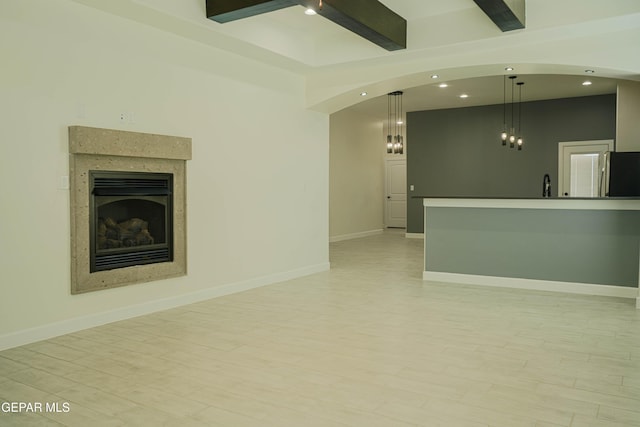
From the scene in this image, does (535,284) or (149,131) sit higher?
(149,131)

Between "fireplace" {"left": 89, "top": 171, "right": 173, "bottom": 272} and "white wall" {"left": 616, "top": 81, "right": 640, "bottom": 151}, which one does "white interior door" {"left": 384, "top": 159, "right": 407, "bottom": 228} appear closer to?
"white wall" {"left": 616, "top": 81, "right": 640, "bottom": 151}

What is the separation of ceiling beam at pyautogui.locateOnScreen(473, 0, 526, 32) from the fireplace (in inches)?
141

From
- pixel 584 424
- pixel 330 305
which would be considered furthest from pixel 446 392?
pixel 330 305

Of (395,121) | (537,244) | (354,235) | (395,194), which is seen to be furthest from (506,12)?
(395,194)

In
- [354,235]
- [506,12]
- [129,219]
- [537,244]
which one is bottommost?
[354,235]

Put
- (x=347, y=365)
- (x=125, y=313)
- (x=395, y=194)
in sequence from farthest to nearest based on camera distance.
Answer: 1. (x=395, y=194)
2. (x=125, y=313)
3. (x=347, y=365)

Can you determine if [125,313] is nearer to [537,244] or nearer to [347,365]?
[347,365]

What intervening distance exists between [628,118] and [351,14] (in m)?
4.39

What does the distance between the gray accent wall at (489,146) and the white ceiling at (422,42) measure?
4.27 meters

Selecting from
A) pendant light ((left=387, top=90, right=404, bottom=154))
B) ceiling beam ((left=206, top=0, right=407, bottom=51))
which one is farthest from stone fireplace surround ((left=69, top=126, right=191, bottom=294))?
pendant light ((left=387, top=90, right=404, bottom=154))

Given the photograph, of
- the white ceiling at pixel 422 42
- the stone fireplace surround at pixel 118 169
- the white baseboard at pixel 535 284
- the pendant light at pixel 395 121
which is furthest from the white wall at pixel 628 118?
the stone fireplace surround at pixel 118 169

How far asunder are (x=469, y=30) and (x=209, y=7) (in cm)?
285

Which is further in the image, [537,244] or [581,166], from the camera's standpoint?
[581,166]

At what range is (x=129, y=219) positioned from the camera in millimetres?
4910
